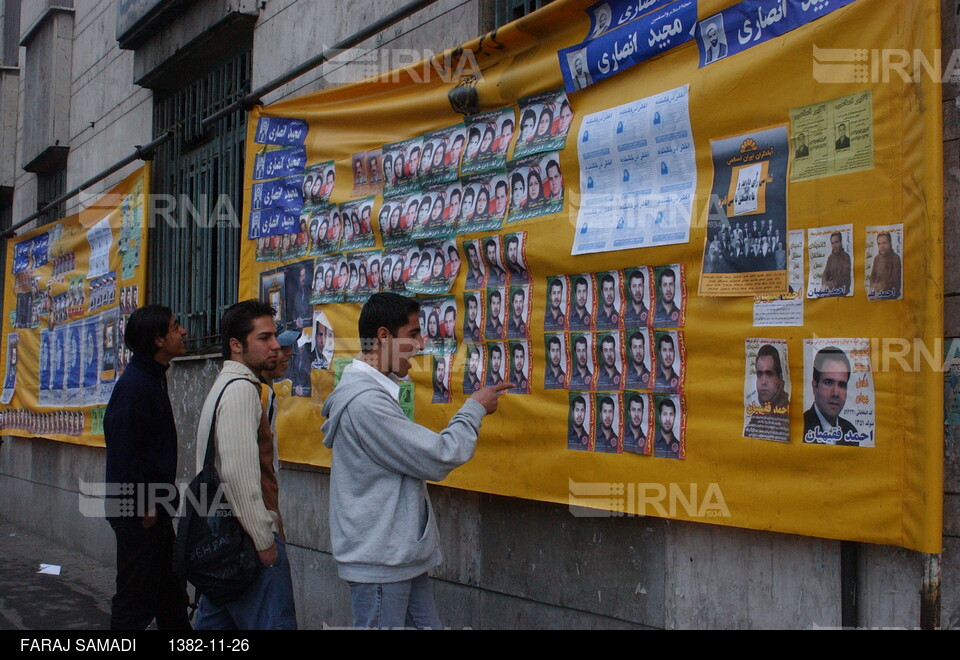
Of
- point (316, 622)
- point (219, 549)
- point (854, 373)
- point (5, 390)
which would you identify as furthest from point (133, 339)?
point (5, 390)

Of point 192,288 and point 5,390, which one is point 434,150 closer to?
point 192,288

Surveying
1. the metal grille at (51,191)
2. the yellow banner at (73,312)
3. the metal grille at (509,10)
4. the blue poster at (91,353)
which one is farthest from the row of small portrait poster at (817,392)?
the metal grille at (51,191)

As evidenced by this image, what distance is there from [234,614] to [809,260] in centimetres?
236

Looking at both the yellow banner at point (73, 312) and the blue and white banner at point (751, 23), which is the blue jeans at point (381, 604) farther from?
the yellow banner at point (73, 312)

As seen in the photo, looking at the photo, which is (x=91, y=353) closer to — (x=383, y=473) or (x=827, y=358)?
(x=383, y=473)

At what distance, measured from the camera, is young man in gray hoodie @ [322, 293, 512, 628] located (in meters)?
3.11

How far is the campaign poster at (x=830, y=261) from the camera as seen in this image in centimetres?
292

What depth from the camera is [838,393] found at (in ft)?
9.64

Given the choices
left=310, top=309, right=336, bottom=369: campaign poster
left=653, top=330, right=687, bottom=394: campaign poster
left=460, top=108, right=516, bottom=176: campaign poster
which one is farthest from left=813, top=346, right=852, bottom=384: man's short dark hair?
left=310, top=309, right=336, bottom=369: campaign poster

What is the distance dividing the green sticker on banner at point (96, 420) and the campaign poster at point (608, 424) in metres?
5.80

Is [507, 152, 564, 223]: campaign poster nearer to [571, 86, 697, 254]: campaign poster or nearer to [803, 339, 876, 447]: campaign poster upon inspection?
[571, 86, 697, 254]: campaign poster

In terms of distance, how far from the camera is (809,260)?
303 centimetres

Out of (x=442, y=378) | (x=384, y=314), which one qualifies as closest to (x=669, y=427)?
(x=384, y=314)

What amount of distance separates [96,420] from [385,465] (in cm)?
602
